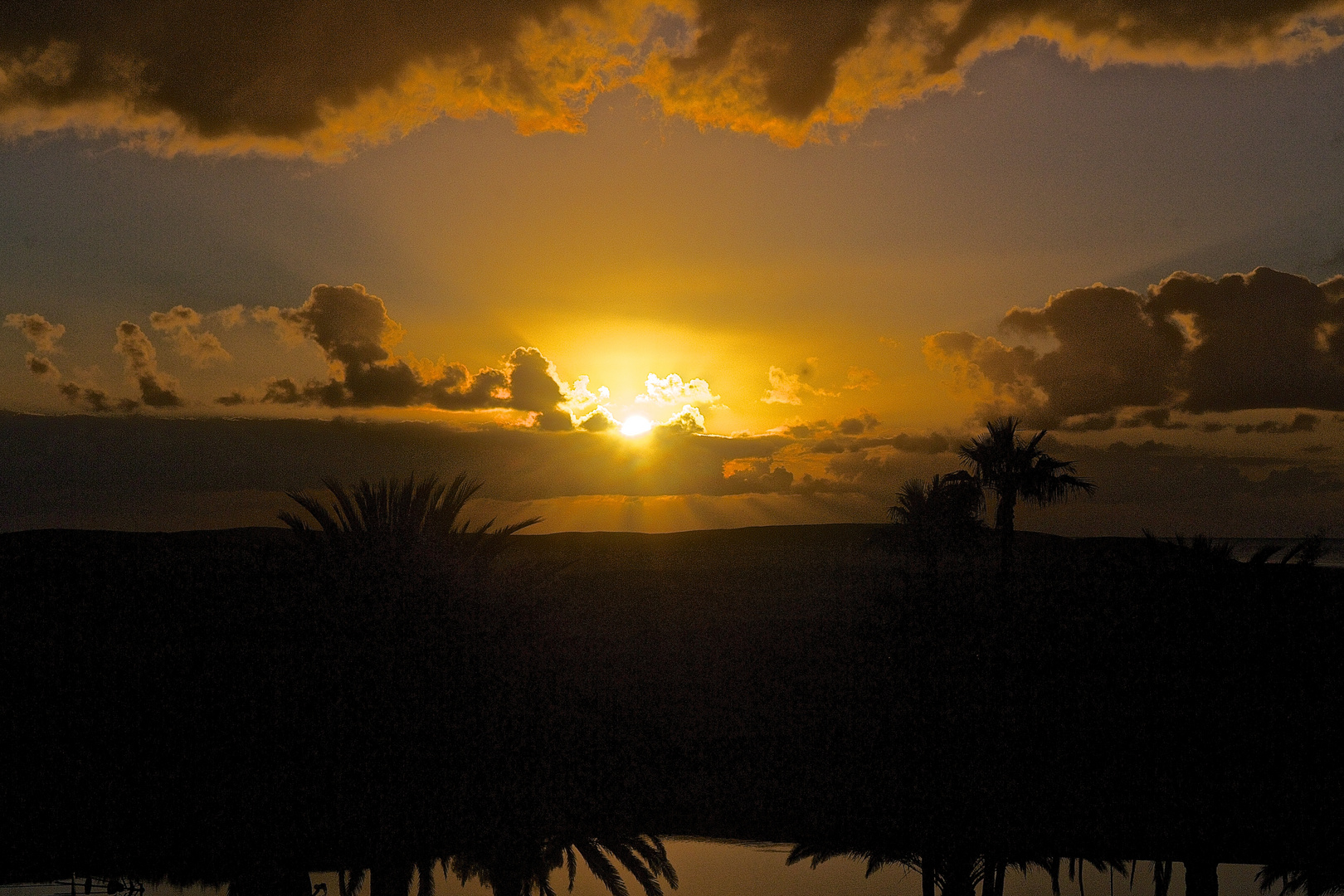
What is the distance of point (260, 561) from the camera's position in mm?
12453

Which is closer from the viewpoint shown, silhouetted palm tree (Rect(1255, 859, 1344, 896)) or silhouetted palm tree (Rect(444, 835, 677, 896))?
silhouetted palm tree (Rect(444, 835, 677, 896))

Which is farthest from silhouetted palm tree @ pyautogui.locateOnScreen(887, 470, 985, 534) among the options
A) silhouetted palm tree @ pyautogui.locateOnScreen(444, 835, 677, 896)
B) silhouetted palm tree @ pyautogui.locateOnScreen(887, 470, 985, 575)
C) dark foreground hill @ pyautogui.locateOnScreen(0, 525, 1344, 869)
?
silhouetted palm tree @ pyautogui.locateOnScreen(444, 835, 677, 896)

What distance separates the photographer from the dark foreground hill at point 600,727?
9.88 meters

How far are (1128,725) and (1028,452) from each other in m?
25.1

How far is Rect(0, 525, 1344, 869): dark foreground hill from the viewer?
9.88m

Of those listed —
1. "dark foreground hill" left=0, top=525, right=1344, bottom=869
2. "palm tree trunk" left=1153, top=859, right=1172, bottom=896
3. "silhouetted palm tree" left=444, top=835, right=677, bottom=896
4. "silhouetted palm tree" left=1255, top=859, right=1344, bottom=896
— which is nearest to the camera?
"silhouetted palm tree" left=444, top=835, right=677, bottom=896

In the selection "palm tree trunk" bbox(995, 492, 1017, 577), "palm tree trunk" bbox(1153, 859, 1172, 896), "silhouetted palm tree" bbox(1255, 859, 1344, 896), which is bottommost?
"palm tree trunk" bbox(1153, 859, 1172, 896)

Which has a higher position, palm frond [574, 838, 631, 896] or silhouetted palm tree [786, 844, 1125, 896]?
palm frond [574, 838, 631, 896]

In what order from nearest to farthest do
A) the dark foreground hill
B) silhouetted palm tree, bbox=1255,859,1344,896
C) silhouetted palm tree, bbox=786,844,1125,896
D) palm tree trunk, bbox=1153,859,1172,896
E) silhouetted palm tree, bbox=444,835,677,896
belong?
silhouetted palm tree, bbox=444,835,677,896 < silhouetted palm tree, bbox=1255,859,1344,896 < silhouetted palm tree, bbox=786,844,1125,896 < palm tree trunk, bbox=1153,859,1172,896 < the dark foreground hill

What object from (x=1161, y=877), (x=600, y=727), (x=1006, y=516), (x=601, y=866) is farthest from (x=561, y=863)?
(x=1006, y=516)

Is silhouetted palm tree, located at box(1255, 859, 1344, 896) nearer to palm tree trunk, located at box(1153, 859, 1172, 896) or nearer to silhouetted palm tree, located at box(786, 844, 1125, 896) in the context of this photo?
palm tree trunk, located at box(1153, 859, 1172, 896)

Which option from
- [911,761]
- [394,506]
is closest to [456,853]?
[394,506]

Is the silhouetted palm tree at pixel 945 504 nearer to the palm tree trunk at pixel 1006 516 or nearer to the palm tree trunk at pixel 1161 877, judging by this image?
the palm tree trunk at pixel 1006 516

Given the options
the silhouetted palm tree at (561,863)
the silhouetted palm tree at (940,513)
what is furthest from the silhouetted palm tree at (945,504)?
the silhouetted palm tree at (561,863)
